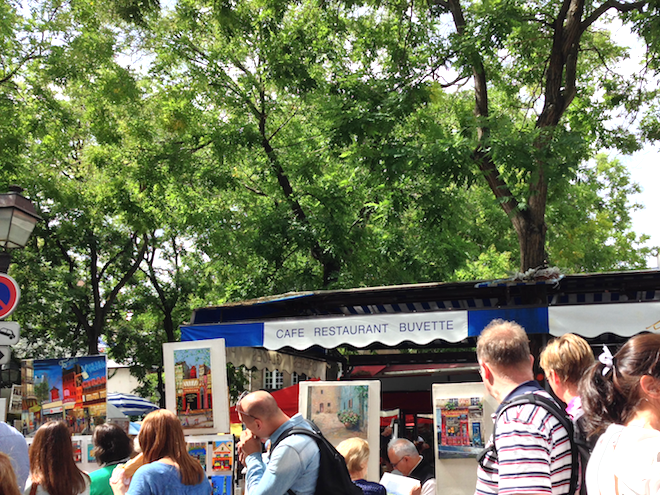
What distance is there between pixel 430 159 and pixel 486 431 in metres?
4.63

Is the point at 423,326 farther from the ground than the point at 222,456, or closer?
farther from the ground

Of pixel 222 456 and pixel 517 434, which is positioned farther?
pixel 222 456

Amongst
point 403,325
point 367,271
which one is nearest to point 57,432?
point 403,325

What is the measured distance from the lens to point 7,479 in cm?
207

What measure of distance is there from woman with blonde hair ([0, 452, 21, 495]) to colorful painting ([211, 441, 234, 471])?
4194mm

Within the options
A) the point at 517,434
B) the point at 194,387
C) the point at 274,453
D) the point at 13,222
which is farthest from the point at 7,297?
the point at 517,434

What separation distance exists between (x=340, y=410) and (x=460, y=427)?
112cm

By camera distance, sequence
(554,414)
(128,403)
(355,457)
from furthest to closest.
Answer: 1. (128,403)
2. (355,457)
3. (554,414)

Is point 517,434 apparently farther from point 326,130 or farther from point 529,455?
→ point 326,130

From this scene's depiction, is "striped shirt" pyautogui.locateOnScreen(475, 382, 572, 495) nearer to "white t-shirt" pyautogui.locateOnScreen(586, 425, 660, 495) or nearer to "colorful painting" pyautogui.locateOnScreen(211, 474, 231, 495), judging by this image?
"white t-shirt" pyautogui.locateOnScreen(586, 425, 660, 495)

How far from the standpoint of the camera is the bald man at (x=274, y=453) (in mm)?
3051

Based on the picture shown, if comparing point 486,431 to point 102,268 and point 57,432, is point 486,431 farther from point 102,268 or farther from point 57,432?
point 102,268

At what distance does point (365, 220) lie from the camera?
15844mm

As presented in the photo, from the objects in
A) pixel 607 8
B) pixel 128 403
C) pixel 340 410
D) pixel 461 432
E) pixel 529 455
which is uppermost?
pixel 607 8
